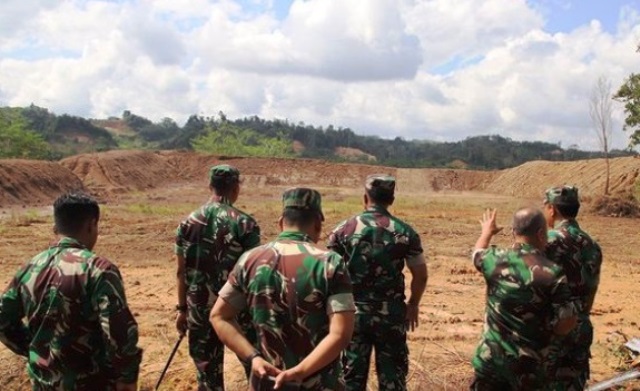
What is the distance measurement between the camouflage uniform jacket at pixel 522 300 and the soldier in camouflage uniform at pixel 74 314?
2.01 meters

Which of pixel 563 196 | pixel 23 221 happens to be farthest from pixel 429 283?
pixel 23 221

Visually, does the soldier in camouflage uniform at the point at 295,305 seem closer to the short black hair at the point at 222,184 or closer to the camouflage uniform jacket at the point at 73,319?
the camouflage uniform jacket at the point at 73,319

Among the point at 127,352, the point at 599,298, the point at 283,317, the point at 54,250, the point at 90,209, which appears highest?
the point at 90,209

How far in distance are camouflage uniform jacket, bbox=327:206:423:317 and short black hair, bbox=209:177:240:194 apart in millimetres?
957

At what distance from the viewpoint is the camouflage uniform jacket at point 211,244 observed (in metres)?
4.24

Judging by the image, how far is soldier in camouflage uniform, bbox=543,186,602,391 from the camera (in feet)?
13.0

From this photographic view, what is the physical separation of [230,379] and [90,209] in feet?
10.2

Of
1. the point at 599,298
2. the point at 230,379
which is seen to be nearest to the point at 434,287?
the point at 599,298

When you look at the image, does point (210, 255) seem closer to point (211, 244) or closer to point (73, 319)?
point (211, 244)

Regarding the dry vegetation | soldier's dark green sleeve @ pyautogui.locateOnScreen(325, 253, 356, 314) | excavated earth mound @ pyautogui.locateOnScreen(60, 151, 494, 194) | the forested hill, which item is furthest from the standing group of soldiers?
the forested hill

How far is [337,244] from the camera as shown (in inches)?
161

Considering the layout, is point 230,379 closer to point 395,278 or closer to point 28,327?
point 395,278

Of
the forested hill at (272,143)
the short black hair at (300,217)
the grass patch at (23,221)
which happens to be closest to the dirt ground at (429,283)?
the grass patch at (23,221)

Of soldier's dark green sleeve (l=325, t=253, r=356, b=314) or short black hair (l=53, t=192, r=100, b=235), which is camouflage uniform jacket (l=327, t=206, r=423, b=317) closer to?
soldier's dark green sleeve (l=325, t=253, r=356, b=314)
